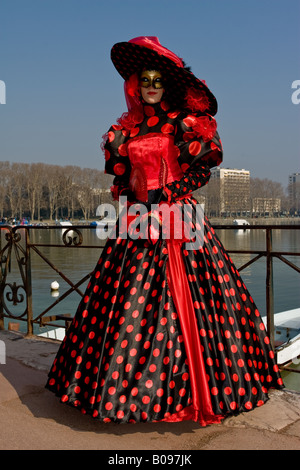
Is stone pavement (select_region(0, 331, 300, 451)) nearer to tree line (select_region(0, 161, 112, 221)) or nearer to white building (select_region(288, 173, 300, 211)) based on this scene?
tree line (select_region(0, 161, 112, 221))

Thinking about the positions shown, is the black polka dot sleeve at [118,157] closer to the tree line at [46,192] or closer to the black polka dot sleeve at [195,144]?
the black polka dot sleeve at [195,144]

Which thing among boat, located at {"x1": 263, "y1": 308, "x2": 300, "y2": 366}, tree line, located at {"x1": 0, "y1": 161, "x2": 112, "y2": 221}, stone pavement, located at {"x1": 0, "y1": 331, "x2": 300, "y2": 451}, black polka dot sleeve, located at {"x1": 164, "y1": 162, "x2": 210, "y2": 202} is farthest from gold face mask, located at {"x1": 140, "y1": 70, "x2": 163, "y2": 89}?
tree line, located at {"x1": 0, "y1": 161, "x2": 112, "y2": 221}

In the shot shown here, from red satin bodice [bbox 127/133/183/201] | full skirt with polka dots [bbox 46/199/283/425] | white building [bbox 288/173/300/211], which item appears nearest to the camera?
full skirt with polka dots [bbox 46/199/283/425]

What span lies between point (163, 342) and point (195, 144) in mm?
951

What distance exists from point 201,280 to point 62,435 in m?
0.94

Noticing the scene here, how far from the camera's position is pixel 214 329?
2.05 m

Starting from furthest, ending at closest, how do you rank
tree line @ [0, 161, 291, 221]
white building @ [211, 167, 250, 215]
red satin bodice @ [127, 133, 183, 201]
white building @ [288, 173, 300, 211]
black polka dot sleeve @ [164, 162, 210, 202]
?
white building @ [288, 173, 300, 211] → white building @ [211, 167, 250, 215] → tree line @ [0, 161, 291, 221] → red satin bodice @ [127, 133, 183, 201] → black polka dot sleeve @ [164, 162, 210, 202]

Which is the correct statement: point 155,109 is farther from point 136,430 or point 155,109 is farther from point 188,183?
point 136,430

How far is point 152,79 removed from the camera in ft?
7.82

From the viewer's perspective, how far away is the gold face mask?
2.39 meters

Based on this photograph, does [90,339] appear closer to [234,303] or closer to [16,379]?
[234,303]

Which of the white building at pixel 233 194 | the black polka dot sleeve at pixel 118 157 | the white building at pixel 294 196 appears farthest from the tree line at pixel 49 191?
the black polka dot sleeve at pixel 118 157

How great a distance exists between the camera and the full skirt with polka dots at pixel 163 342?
194 centimetres

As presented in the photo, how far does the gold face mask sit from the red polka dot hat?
0.09ft
